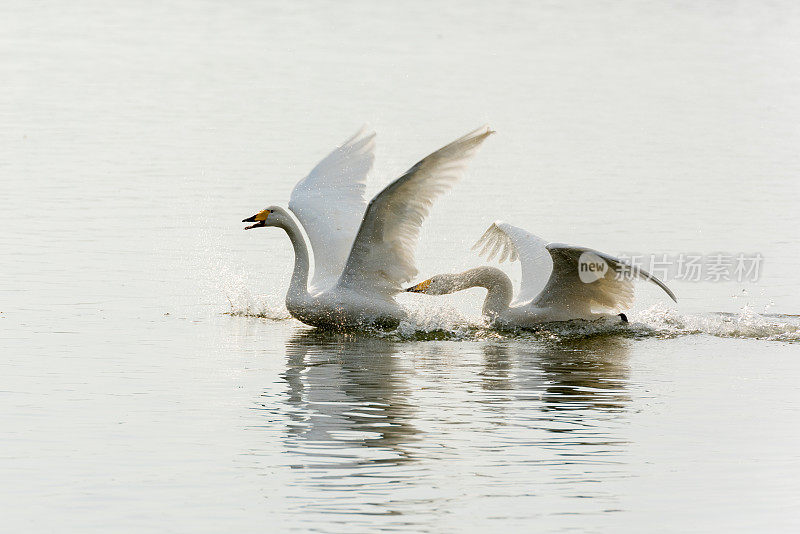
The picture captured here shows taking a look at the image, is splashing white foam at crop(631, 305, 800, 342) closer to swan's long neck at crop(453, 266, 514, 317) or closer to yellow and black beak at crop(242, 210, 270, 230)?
swan's long neck at crop(453, 266, 514, 317)

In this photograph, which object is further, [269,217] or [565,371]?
[269,217]

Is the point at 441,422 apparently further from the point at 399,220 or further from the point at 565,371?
the point at 399,220

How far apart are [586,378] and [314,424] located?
2709 millimetres

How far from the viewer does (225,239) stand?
57.8 ft

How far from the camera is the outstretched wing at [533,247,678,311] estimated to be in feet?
42.0

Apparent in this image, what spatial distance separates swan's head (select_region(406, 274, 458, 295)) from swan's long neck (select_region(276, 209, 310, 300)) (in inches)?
39.0

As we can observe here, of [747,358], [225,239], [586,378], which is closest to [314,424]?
[586,378]

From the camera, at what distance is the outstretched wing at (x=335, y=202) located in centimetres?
1514

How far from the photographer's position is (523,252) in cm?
1530

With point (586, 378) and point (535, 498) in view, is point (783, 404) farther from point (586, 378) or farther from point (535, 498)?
point (535, 498)

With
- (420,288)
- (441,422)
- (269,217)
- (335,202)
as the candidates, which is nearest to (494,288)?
(420,288)

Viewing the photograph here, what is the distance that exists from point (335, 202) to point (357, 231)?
1.46 m

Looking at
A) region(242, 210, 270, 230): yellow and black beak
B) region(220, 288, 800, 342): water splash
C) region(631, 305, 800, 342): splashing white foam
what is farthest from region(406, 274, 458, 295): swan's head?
region(631, 305, 800, 342): splashing white foam

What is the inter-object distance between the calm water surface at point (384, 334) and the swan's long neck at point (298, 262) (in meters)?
0.39
